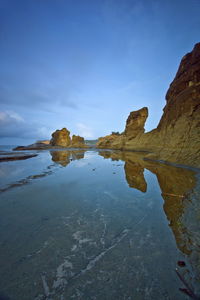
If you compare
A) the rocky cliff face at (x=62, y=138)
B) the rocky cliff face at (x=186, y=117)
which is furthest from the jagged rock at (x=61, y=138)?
the rocky cliff face at (x=186, y=117)

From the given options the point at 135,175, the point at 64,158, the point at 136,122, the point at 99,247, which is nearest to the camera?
the point at 99,247

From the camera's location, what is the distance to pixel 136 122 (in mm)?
42562

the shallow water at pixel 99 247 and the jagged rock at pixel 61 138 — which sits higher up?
the jagged rock at pixel 61 138

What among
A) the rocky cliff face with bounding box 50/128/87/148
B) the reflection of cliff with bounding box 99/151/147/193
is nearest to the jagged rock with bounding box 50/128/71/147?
the rocky cliff face with bounding box 50/128/87/148

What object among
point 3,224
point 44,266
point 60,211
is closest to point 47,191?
point 60,211

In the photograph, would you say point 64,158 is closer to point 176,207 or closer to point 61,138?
point 176,207

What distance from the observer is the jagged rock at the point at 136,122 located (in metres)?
42.3

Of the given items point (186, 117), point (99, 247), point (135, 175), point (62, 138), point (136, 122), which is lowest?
point (135, 175)

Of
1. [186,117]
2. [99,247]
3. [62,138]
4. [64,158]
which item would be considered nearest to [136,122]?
[186,117]

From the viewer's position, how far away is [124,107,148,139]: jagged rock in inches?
1665

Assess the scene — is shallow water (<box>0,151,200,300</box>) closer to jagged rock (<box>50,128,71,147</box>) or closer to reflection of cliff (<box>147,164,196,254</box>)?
reflection of cliff (<box>147,164,196,254</box>)

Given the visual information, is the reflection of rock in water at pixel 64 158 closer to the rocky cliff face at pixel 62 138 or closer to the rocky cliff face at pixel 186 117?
the rocky cliff face at pixel 186 117

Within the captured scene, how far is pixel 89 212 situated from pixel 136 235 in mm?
1562

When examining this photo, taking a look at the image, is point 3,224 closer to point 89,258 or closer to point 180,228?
point 89,258
